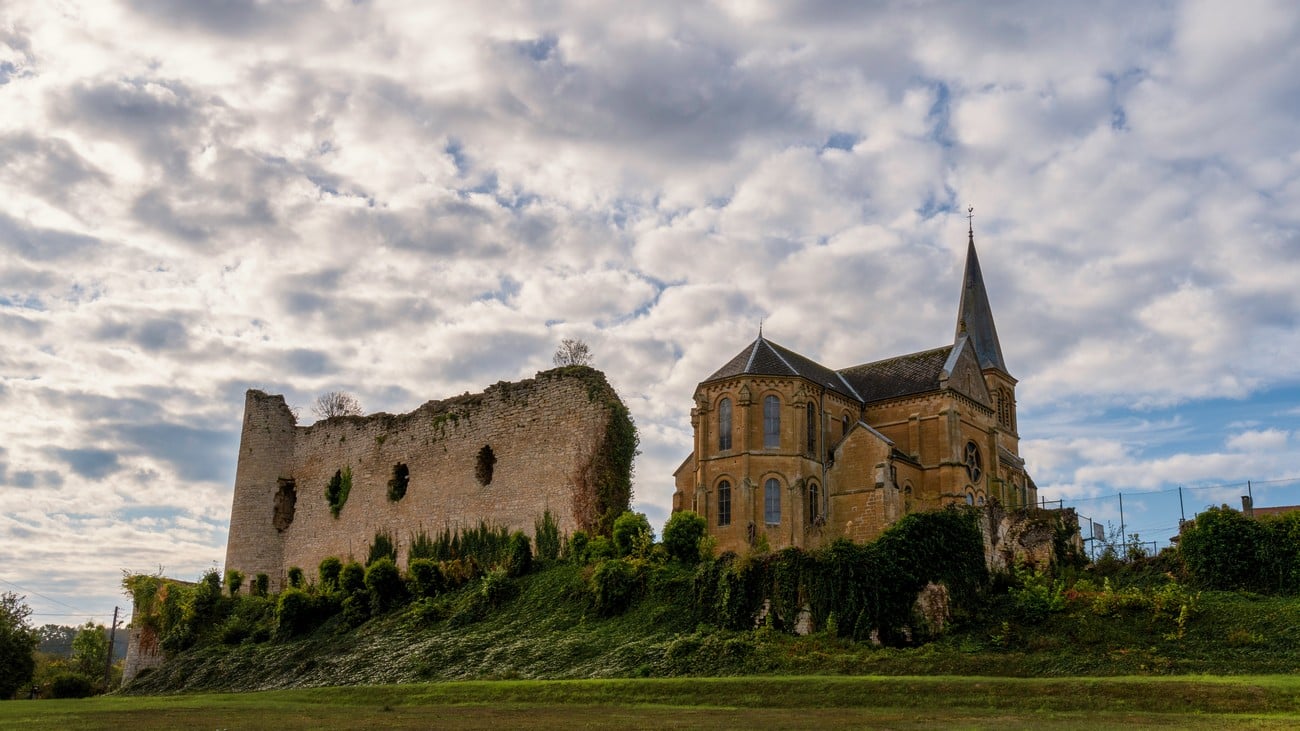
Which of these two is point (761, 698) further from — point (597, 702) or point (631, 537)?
point (631, 537)

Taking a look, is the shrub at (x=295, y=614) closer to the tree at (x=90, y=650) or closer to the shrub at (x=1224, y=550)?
the shrub at (x=1224, y=550)

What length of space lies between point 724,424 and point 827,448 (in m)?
3.76

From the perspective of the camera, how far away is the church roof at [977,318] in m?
55.0

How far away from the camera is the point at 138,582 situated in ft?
119

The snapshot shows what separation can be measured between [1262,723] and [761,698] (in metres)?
6.22

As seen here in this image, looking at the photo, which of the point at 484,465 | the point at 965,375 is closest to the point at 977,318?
the point at 965,375

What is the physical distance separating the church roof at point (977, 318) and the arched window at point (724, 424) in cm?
2037

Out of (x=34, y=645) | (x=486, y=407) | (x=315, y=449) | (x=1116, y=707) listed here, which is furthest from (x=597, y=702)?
(x=34, y=645)

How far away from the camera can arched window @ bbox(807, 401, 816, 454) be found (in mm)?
38375

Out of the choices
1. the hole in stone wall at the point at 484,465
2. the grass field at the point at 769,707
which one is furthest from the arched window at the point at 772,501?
the grass field at the point at 769,707

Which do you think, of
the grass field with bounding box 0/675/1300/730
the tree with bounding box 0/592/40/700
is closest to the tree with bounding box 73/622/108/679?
the tree with bounding box 0/592/40/700

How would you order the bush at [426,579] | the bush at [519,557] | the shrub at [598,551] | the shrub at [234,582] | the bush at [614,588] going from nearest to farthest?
1. the bush at [614,588]
2. the shrub at [598,551]
3. the bush at [519,557]
4. the bush at [426,579]
5. the shrub at [234,582]

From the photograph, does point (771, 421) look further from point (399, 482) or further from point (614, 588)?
point (614, 588)

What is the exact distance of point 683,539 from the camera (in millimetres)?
25047
